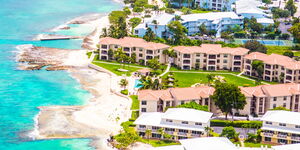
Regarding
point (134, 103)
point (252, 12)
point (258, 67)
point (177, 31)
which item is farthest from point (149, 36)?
point (252, 12)

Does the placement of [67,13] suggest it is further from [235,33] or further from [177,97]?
[177,97]

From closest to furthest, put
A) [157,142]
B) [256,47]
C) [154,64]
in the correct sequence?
[157,142] → [154,64] → [256,47]

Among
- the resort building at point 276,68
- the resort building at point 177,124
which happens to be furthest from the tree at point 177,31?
the resort building at point 177,124

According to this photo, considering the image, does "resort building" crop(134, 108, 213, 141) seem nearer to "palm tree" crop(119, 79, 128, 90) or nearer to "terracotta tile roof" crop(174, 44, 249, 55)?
"palm tree" crop(119, 79, 128, 90)

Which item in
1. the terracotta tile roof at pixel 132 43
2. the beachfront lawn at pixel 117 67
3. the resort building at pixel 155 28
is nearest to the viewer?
the beachfront lawn at pixel 117 67

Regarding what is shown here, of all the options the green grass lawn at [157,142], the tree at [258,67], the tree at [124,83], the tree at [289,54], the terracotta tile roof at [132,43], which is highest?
the terracotta tile roof at [132,43]

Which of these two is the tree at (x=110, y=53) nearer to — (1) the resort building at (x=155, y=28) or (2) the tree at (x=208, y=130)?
(1) the resort building at (x=155, y=28)

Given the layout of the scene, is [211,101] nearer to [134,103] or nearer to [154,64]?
[134,103]
